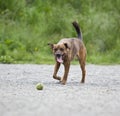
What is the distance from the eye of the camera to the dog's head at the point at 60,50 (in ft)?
40.9

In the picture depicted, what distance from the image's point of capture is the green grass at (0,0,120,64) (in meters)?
21.7

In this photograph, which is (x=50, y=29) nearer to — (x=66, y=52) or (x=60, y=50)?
(x=66, y=52)

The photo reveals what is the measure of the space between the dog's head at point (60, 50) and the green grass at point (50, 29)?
299 inches

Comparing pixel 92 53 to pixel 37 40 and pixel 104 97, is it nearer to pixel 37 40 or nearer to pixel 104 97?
pixel 37 40

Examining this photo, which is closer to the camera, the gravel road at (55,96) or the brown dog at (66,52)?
the gravel road at (55,96)

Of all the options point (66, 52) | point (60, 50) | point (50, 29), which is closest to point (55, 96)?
point (60, 50)

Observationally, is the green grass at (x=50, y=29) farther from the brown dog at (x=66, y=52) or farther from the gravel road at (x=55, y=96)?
the brown dog at (x=66, y=52)

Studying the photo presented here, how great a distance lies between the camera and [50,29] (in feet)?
80.8

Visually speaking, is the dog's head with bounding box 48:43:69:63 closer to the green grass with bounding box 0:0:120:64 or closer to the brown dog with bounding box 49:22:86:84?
the brown dog with bounding box 49:22:86:84

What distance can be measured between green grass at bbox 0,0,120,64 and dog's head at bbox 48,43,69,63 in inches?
299

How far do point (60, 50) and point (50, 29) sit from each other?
1218 cm

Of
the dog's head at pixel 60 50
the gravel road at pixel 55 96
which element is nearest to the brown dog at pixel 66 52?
the dog's head at pixel 60 50

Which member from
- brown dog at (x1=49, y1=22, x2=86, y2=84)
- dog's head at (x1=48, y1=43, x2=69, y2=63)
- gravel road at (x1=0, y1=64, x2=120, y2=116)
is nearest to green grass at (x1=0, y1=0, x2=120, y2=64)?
gravel road at (x1=0, y1=64, x2=120, y2=116)

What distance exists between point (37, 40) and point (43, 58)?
7.51ft
